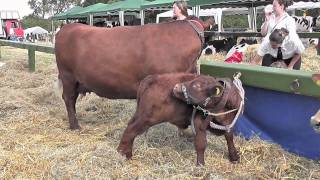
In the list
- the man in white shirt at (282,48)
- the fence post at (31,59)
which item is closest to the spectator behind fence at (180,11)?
the man in white shirt at (282,48)

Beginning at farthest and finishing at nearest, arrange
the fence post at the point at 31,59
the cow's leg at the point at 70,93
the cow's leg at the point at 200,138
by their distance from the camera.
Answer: the fence post at the point at 31,59 < the cow's leg at the point at 70,93 < the cow's leg at the point at 200,138

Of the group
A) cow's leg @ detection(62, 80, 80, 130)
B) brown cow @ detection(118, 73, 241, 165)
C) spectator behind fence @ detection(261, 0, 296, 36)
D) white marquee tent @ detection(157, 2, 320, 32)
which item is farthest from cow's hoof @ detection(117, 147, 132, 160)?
white marquee tent @ detection(157, 2, 320, 32)

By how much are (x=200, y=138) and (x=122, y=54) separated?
1369mm

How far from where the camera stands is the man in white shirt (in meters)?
4.74

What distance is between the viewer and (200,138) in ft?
12.0

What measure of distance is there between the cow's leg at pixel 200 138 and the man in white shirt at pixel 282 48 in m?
1.53

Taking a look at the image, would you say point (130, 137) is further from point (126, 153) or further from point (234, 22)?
point (234, 22)

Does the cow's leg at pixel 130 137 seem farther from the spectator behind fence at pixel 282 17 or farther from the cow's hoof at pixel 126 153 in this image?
the spectator behind fence at pixel 282 17

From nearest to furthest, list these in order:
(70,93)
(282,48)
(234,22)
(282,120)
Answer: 1. (282,120)
2. (282,48)
3. (70,93)
4. (234,22)

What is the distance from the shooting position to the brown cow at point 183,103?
3596 millimetres

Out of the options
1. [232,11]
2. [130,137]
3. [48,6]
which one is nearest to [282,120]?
[130,137]

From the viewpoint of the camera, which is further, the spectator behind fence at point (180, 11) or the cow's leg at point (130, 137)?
the spectator behind fence at point (180, 11)

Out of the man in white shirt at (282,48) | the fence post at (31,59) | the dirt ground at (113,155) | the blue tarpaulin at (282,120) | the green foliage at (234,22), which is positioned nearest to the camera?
the dirt ground at (113,155)

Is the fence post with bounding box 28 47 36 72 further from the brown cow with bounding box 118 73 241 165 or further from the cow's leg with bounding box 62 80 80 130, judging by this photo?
the brown cow with bounding box 118 73 241 165
